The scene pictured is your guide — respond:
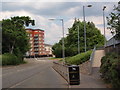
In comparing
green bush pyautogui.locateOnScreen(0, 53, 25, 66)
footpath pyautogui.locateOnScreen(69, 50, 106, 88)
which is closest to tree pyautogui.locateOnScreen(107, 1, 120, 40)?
footpath pyautogui.locateOnScreen(69, 50, 106, 88)

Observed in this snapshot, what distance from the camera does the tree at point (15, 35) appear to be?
56.3 metres

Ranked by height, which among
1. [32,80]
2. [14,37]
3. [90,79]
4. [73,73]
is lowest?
[32,80]

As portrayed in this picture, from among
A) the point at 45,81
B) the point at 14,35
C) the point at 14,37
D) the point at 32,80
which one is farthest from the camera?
the point at 14,37

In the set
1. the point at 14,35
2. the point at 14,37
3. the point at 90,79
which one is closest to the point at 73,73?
the point at 90,79

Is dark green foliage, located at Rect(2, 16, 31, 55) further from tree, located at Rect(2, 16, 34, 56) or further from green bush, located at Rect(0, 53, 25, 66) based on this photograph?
green bush, located at Rect(0, 53, 25, 66)

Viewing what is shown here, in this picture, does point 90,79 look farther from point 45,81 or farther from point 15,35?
point 15,35

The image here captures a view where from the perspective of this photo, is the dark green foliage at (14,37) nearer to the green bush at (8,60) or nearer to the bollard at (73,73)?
the green bush at (8,60)

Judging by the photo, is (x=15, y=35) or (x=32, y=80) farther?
(x=15, y=35)

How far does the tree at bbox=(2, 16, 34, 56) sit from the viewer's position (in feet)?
185

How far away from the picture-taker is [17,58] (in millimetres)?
59781

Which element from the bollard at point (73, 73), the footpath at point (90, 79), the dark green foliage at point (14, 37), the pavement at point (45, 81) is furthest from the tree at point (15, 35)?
the bollard at point (73, 73)

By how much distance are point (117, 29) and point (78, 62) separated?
14321mm

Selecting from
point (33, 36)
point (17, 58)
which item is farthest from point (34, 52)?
point (17, 58)

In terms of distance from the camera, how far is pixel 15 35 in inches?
2218
